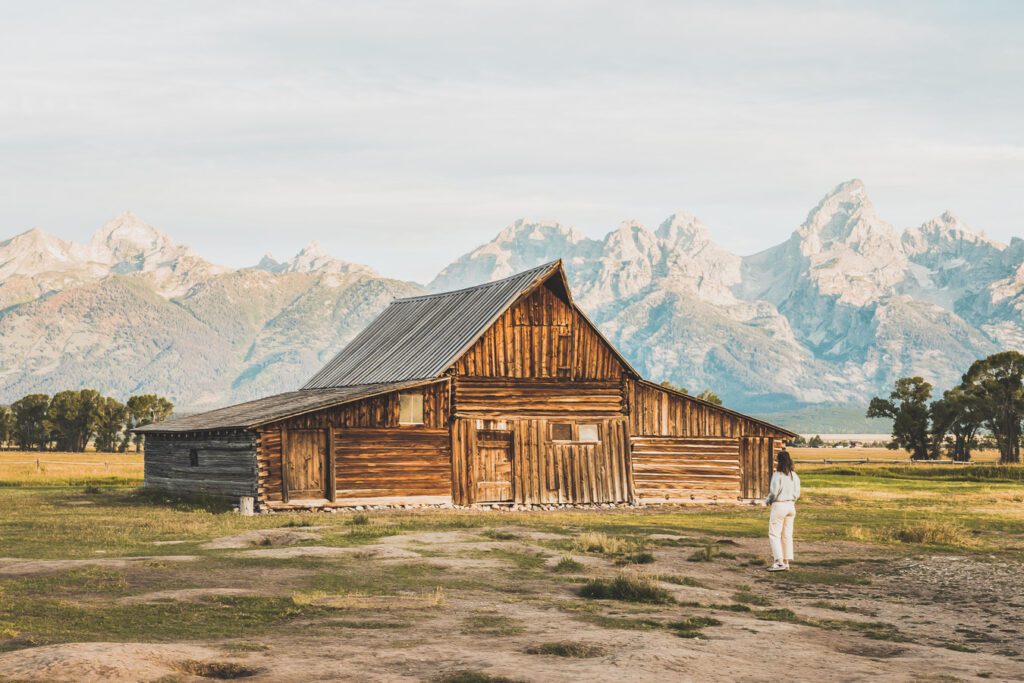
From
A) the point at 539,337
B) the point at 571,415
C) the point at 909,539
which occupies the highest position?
the point at 539,337

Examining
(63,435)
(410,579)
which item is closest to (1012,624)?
(410,579)

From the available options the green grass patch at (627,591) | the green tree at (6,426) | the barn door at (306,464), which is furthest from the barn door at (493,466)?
the green tree at (6,426)

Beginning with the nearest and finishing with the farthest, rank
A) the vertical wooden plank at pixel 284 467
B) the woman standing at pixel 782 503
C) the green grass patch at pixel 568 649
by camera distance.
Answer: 1. the green grass patch at pixel 568 649
2. the woman standing at pixel 782 503
3. the vertical wooden plank at pixel 284 467

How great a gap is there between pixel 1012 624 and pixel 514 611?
732 centimetres

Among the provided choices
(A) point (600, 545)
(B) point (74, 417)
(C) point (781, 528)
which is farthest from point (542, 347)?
(B) point (74, 417)

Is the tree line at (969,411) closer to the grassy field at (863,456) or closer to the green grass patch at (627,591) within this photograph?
the grassy field at (863,456)

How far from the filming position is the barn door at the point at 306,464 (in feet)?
129

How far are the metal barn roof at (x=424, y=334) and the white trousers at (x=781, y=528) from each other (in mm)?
20914

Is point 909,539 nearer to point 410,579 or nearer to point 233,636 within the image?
point 410,579

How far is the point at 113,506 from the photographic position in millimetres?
39469

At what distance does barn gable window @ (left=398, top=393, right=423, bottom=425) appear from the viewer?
42.2 m

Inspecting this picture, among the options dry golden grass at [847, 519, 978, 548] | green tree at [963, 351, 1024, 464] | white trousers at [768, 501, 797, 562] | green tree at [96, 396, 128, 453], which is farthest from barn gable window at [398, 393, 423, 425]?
green tree at [96, 396, 128, 453]

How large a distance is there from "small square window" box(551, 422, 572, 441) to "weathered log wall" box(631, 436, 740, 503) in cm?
287

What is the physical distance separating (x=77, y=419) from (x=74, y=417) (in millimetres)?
386
